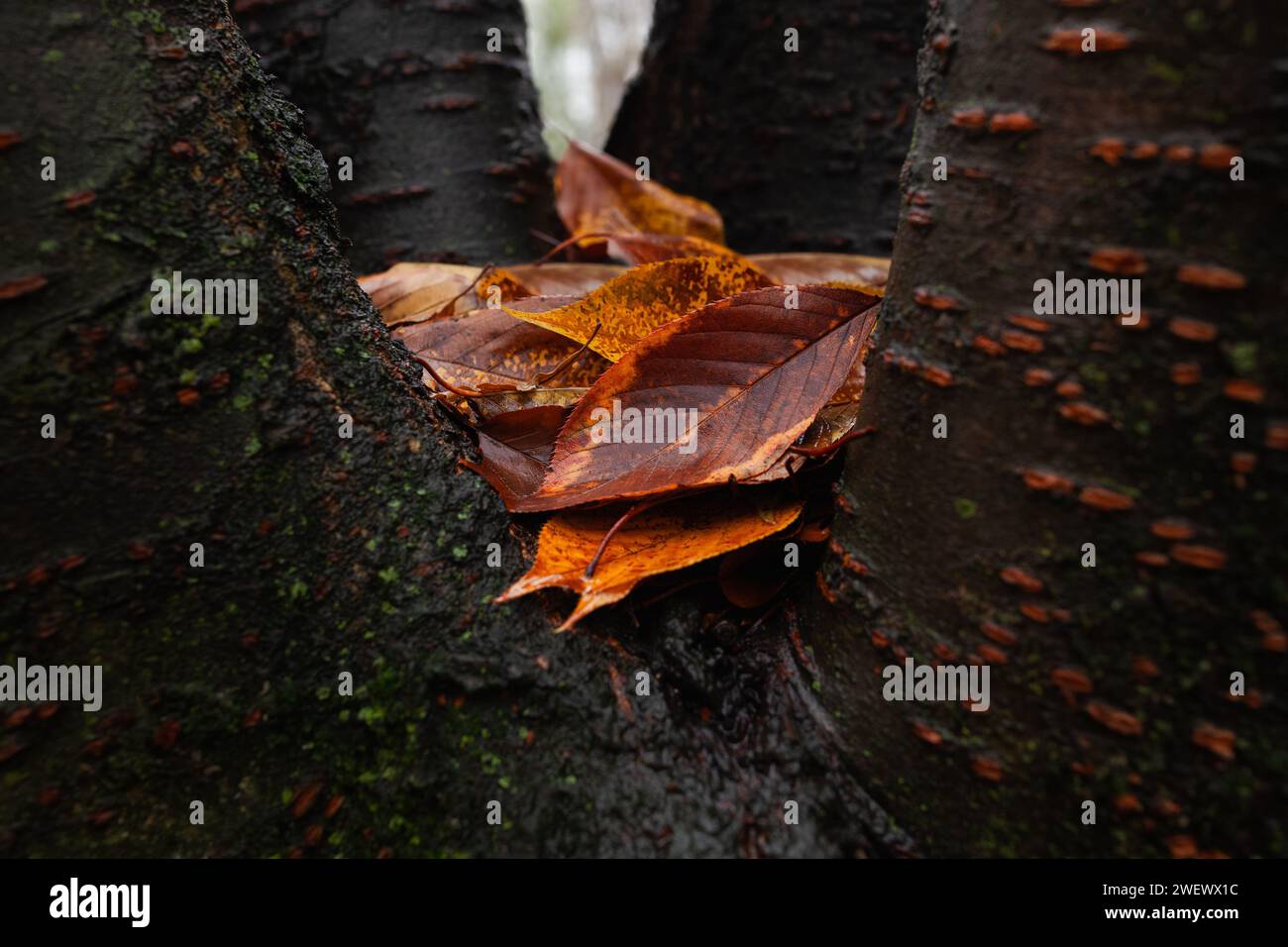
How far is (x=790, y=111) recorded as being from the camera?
2021mm

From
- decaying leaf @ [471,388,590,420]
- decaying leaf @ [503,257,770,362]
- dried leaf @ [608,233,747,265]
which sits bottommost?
decaying leaf @ [471,388,590,420]

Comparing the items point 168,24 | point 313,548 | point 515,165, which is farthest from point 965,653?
point 515,165

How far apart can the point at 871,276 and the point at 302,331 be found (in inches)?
37.8

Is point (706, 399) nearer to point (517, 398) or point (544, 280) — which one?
point (517, 398)

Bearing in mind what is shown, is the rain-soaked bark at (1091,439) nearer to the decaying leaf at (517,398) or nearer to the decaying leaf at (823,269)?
the decaying leaf at (517,398)

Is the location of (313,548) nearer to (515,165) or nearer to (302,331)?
(302,331)

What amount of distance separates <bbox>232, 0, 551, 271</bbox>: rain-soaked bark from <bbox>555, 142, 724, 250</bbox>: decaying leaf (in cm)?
11

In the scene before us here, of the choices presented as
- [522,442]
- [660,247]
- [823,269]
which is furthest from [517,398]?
[823,269]

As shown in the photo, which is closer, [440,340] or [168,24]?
[168,24]

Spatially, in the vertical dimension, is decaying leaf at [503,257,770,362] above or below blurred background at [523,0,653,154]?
below

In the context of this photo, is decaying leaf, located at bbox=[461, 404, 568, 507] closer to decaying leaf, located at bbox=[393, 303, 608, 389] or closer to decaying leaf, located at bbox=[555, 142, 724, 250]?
decaying leaf, located at bbox=[393, 303, 608, 389]

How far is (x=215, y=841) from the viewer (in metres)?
0.62

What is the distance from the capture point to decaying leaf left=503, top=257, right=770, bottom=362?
0.86m
